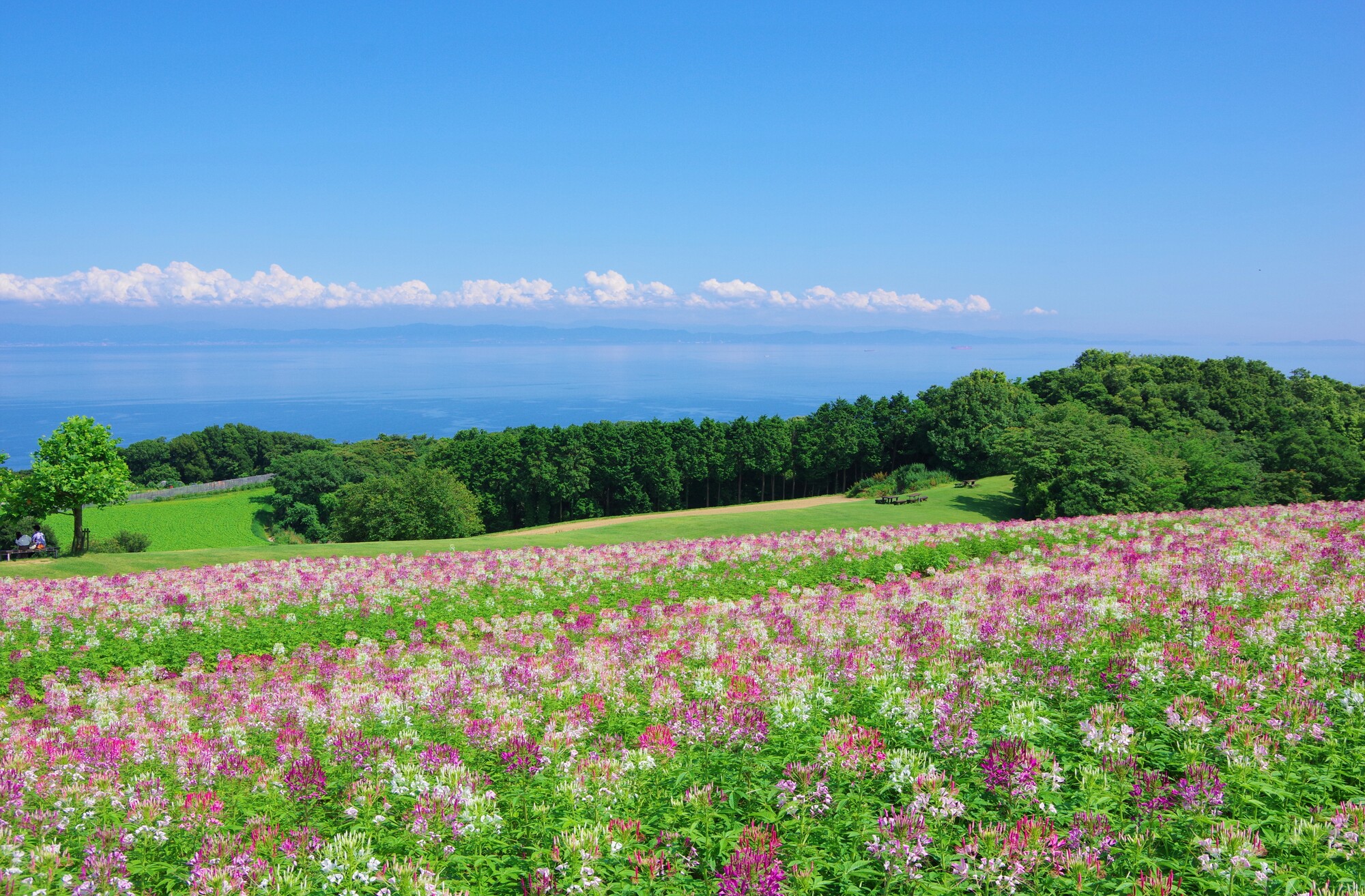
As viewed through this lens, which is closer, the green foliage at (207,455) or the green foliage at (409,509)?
the green foliage at (409,509)

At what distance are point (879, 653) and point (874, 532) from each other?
15241mm

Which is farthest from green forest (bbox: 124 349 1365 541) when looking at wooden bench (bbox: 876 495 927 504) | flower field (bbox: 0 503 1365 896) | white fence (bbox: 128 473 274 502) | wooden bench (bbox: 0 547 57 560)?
flower field (bbox: 0 503 1365 896)

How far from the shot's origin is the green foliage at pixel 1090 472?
45531 mm

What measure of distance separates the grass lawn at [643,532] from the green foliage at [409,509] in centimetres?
954

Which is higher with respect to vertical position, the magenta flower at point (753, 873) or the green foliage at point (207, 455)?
the magenta flower at point (753, 873)

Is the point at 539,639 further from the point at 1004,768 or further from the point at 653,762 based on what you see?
the point at 1004,768

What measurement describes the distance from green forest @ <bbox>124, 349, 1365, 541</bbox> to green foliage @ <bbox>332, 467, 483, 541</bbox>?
0.14 meters

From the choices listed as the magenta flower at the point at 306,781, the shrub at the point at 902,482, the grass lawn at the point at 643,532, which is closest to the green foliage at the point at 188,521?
the grass lawn at the point at 643,532

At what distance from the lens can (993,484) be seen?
62688 millimetres

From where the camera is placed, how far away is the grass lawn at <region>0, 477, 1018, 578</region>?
26.0m

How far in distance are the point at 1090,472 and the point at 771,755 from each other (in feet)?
157

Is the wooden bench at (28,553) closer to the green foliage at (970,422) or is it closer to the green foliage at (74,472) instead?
the green foliage at (74,472)

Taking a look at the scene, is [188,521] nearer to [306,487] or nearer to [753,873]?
[306,487]

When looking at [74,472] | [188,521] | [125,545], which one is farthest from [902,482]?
[188,521]
